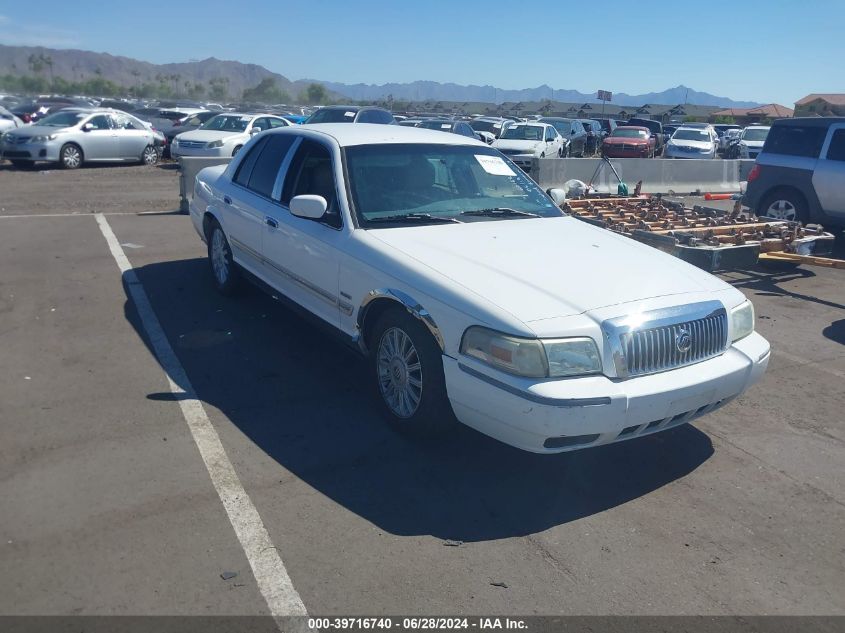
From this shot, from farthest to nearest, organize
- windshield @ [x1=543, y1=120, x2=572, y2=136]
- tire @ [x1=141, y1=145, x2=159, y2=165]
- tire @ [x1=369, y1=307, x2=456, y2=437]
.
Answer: windshield @ [x1=543, y1=120, x2=572, y2=136], tire @ [x1=141, y1=145, x2=159, y2=165], tire @ [x1=369, y1=307, x2=456, y2=437]

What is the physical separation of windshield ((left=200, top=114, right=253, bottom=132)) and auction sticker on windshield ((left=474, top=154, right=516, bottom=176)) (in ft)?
53.4

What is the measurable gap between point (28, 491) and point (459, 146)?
390 cm

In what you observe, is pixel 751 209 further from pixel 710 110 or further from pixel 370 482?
pixel 710 110

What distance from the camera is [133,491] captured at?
4094mm

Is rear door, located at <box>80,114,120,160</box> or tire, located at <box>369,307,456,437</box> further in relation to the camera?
rear door, located at <box>80,114,120,160</box>

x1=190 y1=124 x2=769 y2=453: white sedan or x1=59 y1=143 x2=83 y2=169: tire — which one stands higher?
x1=190 y1=124 x2=769 y2=453: white sedan

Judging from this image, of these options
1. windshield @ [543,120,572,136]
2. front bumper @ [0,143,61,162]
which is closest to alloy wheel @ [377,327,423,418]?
front bumper @ [0,143,61,162]

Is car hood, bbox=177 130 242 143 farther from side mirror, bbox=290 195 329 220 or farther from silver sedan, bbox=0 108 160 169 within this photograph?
side mirror, bbox=290 195 329 220

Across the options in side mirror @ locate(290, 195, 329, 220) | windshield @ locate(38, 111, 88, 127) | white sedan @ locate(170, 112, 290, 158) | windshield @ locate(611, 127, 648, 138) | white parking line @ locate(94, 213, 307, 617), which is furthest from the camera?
windshield @ locate(611, 127, 648, 138)

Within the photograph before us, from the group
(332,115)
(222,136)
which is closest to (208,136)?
(222,136)

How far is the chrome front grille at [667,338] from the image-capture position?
4.07 metres

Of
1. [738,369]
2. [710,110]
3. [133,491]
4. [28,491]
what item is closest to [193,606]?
[133,491]

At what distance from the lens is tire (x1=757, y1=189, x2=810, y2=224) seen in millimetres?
11266

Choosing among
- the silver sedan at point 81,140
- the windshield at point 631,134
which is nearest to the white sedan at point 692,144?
the windshield at point 631,134
